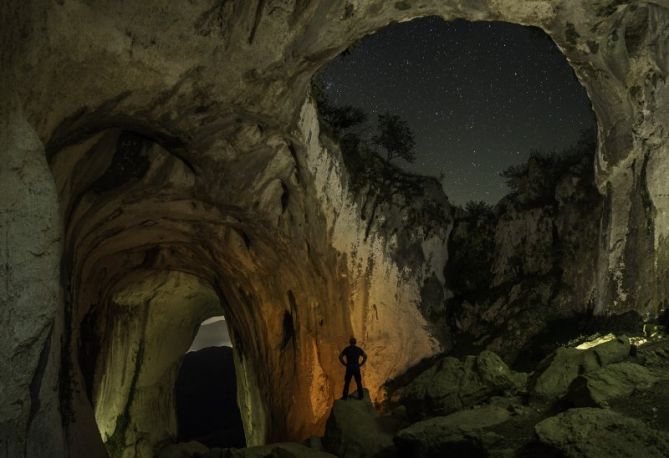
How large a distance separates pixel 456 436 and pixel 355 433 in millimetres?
2541

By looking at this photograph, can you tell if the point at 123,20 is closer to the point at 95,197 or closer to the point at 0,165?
the point at 0,165

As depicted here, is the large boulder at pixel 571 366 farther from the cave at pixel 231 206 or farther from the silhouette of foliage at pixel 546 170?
the silhouette of foliage at pixel 546 170

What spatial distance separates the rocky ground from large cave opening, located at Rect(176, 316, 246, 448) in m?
26.4

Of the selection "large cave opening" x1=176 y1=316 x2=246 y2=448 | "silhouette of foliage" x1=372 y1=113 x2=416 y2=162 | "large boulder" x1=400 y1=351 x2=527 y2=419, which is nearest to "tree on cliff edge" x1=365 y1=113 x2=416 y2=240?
"silhouette of foliage" x1=372 y1=113 x2=416 y2=162

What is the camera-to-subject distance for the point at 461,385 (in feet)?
27.8

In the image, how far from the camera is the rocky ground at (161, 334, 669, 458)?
463 centimetres

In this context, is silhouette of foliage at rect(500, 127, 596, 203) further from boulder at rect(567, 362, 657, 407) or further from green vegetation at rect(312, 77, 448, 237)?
boulder at rect(567, 362, 657, 407)

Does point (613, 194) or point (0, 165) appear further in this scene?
point (613, 194)

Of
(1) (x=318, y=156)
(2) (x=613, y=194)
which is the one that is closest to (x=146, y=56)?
(1) (x=318, y=156)

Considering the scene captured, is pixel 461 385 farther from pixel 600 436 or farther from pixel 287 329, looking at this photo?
pixel 287 329

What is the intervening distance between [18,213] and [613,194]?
10143 mm

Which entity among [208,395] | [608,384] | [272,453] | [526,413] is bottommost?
[208,395]

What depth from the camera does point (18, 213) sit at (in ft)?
17.5

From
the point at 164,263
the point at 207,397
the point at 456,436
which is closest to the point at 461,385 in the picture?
the point at 456,436
